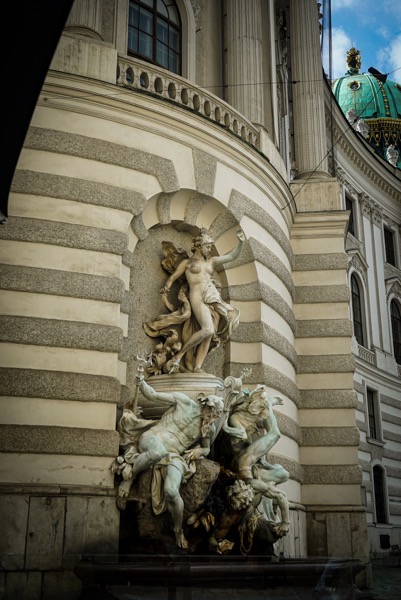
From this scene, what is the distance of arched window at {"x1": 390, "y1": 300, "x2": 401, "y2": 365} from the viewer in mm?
32875

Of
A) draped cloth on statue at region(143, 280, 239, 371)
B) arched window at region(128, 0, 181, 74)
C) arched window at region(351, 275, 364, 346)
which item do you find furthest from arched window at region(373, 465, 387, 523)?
arched window at region(128, 0, 181, 74)

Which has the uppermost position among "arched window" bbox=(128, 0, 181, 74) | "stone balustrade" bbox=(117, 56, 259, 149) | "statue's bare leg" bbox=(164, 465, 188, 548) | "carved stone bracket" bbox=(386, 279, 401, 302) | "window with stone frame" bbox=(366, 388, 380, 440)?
"carved stone bracket" bbox=(386, 279, 401, 302)

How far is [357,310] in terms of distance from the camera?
30438mm

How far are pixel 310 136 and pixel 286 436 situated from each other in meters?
8.62

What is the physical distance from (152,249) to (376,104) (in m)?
30.7

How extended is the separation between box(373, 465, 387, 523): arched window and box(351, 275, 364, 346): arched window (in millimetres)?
4867

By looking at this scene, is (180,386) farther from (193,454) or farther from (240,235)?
(240,235)

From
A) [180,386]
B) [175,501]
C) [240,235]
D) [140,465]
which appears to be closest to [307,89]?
[240,235]

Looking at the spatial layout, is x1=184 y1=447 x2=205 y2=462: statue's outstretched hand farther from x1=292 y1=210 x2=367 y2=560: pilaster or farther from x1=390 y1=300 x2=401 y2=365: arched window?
x1=390 y1=300 x2=401 y2=365: arched window

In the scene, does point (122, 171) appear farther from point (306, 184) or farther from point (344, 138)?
point (344, 138)

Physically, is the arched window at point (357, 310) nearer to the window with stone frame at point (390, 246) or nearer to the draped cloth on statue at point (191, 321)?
the window with stone frame at point (390, 246)

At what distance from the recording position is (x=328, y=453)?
16969mm

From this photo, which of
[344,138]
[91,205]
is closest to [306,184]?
[91,205]

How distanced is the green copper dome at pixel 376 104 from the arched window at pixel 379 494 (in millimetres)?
17958
